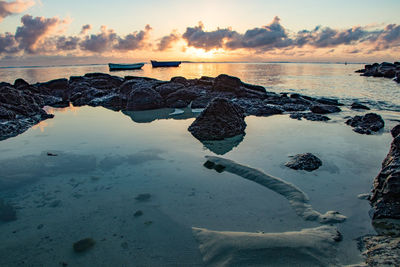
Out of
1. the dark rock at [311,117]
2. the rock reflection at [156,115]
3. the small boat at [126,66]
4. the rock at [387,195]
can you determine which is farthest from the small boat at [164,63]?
the rock at [387,195]

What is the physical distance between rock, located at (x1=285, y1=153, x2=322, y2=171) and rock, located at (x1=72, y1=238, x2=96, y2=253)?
11.3ft

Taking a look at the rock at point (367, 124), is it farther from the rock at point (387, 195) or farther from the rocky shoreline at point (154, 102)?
the rock at point (387, 195)

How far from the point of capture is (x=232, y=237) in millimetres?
2580

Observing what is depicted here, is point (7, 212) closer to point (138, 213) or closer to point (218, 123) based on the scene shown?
point (138, 213)

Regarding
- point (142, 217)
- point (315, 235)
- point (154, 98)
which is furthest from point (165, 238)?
point (154, 98)

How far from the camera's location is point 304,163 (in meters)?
4.44

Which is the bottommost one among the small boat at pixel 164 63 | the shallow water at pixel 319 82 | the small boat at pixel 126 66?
the shallow water at pixel 319 82

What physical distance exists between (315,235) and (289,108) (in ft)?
29.8

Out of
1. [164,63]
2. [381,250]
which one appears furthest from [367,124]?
[164,63]

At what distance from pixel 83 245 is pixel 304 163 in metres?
3.76

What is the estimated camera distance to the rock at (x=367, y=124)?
23.0 ft

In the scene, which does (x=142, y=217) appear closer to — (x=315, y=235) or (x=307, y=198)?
(x=315, y=235)

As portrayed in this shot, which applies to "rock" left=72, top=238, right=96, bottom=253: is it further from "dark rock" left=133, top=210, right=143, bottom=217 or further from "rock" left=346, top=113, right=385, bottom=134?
"rock" left=346, top=113, right=385, bottom=134

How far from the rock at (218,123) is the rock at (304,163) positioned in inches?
87.5
